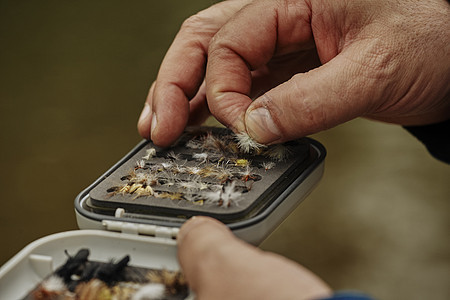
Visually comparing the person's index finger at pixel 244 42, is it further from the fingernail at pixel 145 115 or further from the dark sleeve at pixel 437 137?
the dark sleeve at pixel 437 137

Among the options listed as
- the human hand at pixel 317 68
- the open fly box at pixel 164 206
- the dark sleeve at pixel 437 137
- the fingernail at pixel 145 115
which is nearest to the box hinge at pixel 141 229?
the open fly box at pixel 164 206

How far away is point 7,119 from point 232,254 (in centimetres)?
158

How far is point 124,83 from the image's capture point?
200 cm

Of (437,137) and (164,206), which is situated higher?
(164,206)

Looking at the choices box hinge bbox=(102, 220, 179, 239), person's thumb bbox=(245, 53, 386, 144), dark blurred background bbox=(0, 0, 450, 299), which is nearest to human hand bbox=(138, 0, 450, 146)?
person's thumb bbox=(245, 53, 386, 144)

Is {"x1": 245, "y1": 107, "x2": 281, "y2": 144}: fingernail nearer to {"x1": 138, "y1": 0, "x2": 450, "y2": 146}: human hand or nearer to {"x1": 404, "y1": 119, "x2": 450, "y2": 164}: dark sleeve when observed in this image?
{"x1": 138, "y1": 0, "x2": 450, "y2": 146}: human hand

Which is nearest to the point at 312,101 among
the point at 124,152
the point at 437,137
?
the point at 437,137

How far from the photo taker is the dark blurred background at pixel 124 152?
1547mm

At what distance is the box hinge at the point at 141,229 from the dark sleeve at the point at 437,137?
62cm

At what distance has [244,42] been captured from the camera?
810mm

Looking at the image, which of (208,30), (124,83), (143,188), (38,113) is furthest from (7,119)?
(143,188)

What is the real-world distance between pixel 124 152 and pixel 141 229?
1249mm

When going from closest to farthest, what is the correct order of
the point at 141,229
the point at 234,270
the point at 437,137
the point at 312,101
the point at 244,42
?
1. the point at 234,270
2. the point at 141,229
3. the point at 312,101
4. the point at 244,42
5. the point at 437,137

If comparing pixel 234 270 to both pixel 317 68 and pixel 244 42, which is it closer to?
pixel 317 68
